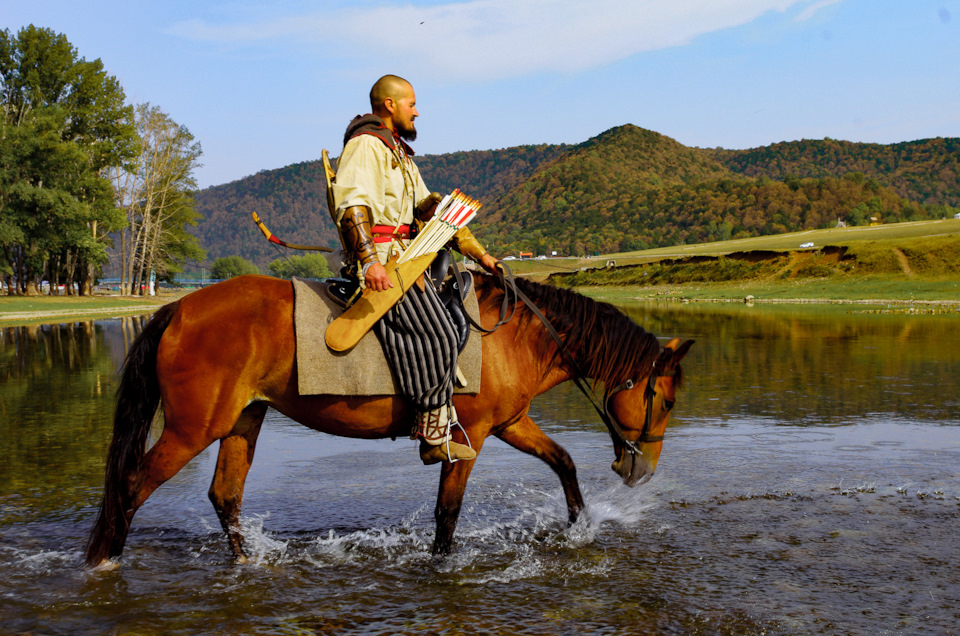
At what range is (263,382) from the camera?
478 centimetres

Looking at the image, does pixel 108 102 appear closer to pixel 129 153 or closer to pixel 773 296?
pixel 129 153

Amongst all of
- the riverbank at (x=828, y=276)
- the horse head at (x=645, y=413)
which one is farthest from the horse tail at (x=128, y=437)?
the riverbank at (x=828, y=276)

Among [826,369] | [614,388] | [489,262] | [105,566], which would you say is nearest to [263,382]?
[105,566]

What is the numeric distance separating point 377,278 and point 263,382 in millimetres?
1080

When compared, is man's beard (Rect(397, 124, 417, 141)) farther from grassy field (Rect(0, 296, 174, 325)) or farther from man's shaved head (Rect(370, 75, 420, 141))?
grassy field (Rect(0, 296, 174, 325))

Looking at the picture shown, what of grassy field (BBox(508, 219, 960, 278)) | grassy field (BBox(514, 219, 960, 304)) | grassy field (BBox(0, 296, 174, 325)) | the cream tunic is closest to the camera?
the cream tunic

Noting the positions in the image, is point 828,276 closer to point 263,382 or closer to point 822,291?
point 822,291

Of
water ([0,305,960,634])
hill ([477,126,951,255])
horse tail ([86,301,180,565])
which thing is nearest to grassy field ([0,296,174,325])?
water ([0,305,960,634])

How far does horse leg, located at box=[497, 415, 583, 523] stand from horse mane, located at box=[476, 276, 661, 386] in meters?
0.60

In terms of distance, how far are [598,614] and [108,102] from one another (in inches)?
2285

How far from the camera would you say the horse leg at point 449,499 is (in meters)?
4.82

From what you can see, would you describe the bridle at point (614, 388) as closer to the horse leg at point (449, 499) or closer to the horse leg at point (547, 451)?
the horse leg at point (547, 451)

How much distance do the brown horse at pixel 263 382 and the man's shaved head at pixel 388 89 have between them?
1342 millimetres

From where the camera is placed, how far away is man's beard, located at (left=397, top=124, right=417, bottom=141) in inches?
192
